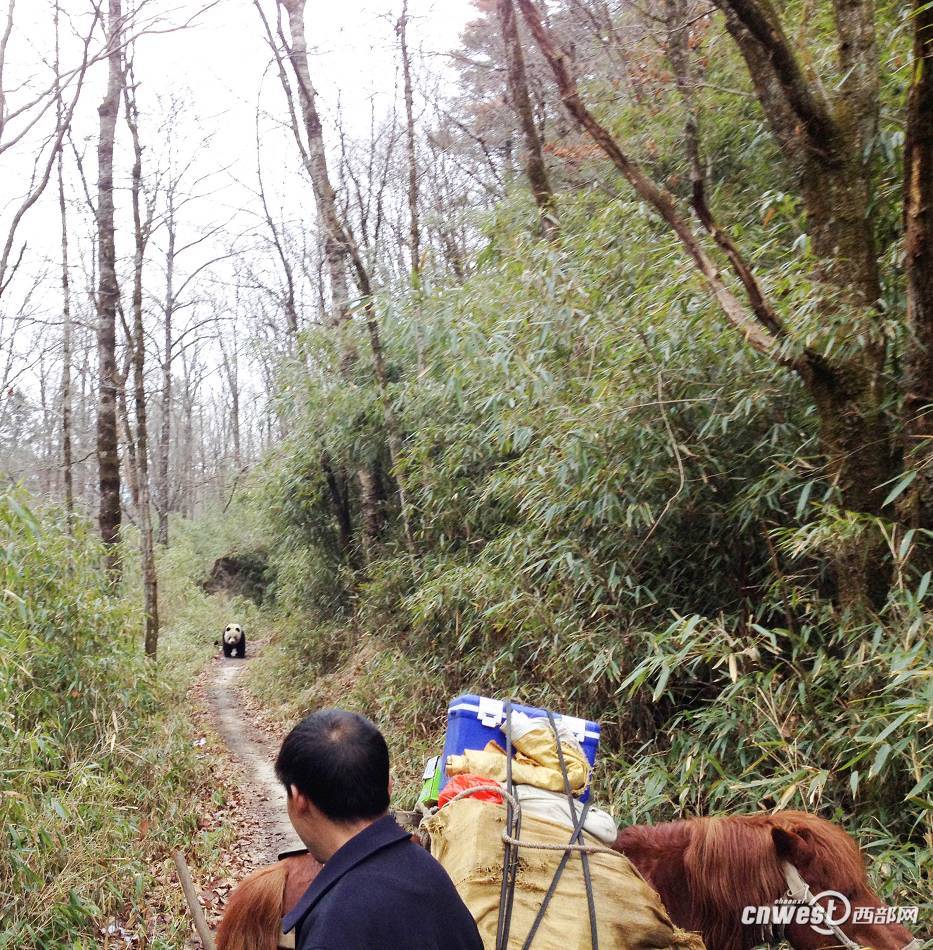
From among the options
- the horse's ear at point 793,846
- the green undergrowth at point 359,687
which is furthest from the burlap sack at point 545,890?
the green undergrowth at point 359,687

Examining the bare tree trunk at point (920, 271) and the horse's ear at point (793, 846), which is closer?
the horse's ear at point (793, 846)

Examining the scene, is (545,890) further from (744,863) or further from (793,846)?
(793,846)

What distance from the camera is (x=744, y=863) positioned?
2.81m

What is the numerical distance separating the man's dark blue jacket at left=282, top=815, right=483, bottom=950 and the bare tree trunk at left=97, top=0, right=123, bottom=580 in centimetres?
821

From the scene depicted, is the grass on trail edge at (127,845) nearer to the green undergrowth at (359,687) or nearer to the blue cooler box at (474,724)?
the green undergrowth at (359,687)

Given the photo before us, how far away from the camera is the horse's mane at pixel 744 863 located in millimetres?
2705

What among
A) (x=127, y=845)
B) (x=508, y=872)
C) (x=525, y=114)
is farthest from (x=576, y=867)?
(x=525, y=114)

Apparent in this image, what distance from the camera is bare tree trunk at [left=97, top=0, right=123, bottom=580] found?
9148 millimetres

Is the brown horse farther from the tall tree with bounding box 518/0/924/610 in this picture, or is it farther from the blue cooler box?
the tall tree with bounding box 518/0/924/610

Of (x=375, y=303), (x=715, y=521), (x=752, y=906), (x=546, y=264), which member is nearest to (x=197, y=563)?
(x=375, y=303)

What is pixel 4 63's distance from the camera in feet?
19.9

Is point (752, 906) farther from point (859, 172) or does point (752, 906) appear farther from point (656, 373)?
point (859, 172)

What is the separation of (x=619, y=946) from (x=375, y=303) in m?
7.99

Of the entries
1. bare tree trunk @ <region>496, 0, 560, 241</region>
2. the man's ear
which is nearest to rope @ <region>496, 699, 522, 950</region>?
the man's ear
